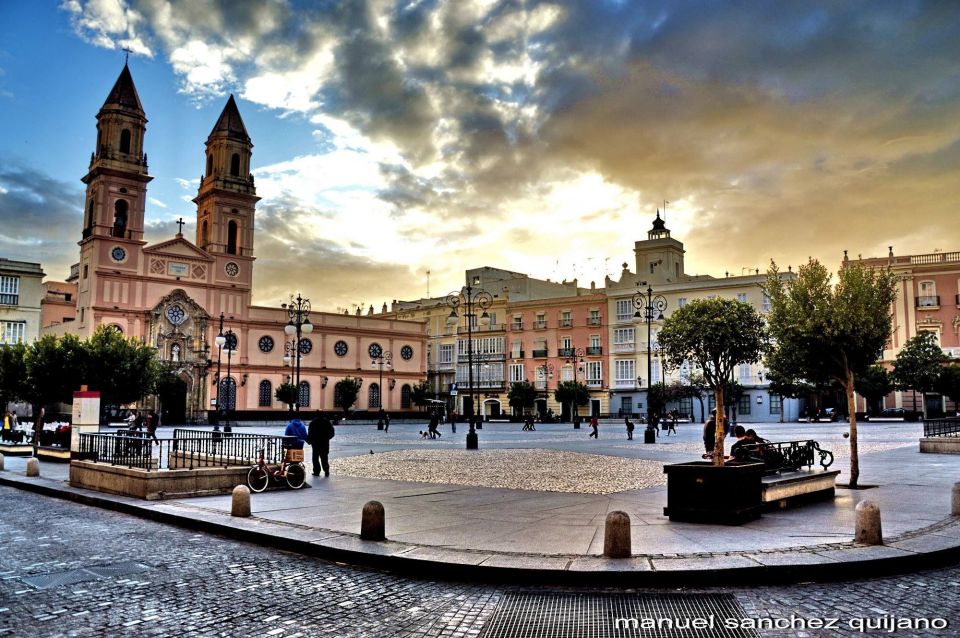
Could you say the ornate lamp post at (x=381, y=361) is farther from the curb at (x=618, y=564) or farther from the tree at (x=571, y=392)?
the curb at (x=618, y=564)

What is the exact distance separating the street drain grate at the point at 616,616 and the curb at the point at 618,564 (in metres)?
0.31

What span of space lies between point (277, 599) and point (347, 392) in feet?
207

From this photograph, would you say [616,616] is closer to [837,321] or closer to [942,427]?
[837,321]

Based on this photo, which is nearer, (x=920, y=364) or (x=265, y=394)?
(x=920, y=364)

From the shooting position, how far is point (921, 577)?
7000 millimetres

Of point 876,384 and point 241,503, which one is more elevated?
point 876,384

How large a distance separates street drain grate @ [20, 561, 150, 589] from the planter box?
6.27m

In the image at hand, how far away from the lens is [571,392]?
65750mm

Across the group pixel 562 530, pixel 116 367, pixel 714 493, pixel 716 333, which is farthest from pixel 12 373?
pixel 714 493

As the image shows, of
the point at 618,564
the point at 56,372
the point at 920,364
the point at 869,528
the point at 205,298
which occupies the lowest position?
the point at 618,564

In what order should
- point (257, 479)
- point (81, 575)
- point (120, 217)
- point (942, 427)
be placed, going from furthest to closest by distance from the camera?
point (120, 217), point (942, 427), point (257, 479), point (81, 575)

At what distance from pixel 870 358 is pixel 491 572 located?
9.92 metres

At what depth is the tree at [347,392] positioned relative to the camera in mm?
68625

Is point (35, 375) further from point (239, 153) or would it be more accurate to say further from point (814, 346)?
point (239, 153)
